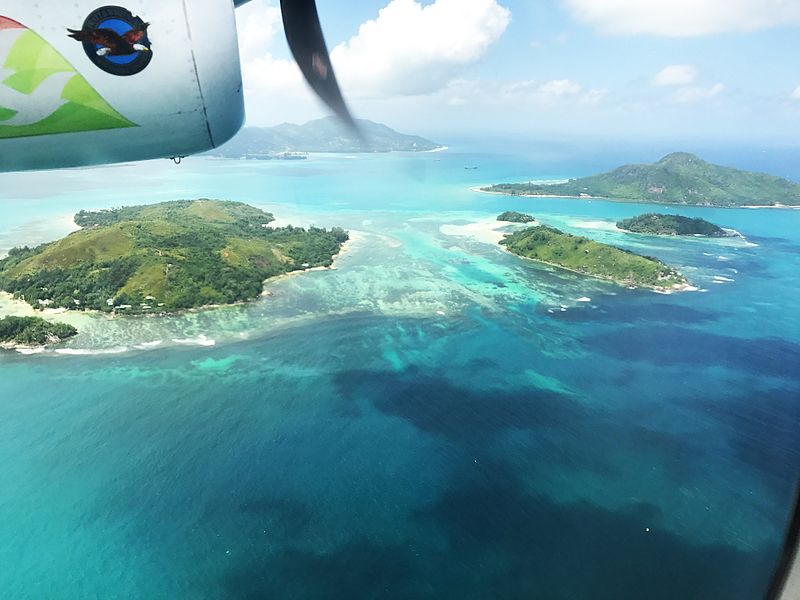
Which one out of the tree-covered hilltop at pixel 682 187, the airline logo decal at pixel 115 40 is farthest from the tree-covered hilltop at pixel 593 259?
the airline logo decal at pixel 115 40

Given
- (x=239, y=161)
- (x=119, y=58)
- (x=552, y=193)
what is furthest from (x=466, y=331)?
(x=239, y=161)

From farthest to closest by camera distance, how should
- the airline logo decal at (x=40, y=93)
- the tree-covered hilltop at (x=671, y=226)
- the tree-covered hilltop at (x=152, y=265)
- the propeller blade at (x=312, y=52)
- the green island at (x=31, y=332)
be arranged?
1. the tree-covered hilltop at (x=671, y=226)
2. the tree-covered hilltop at (x=152, y=265)
3. the green island at (x=31, y=332)
4. the propeller blade at (x=312, y=52)
5. the airline logo decal at (x=40, y=93)

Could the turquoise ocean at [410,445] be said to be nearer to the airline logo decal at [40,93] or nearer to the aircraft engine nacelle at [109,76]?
the aircraft engine nacelle at [109,76]

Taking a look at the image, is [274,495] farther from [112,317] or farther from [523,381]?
[112,317]

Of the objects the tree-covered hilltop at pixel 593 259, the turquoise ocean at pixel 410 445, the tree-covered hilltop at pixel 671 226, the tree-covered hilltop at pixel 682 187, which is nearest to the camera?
the turquoise ocean at pixel 410 445

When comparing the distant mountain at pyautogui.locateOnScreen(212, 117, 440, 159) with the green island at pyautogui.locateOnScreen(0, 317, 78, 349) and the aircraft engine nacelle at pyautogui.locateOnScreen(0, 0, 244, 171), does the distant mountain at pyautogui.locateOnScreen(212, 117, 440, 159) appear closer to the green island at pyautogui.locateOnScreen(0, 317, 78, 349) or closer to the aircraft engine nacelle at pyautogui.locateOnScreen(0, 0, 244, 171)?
the green island at pyautogui.locateOnScreen(0, 317, 78, 349)

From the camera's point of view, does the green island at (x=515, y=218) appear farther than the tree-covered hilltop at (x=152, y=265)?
Yes

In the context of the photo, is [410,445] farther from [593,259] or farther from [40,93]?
[593,259]
